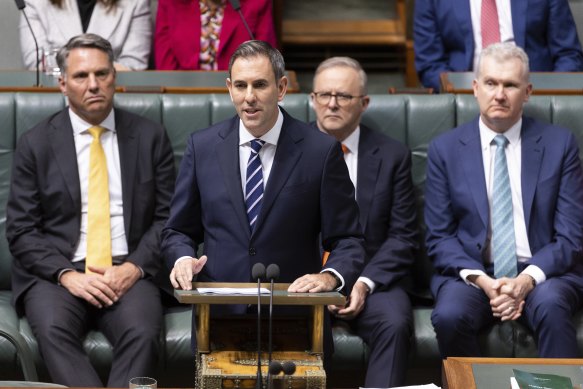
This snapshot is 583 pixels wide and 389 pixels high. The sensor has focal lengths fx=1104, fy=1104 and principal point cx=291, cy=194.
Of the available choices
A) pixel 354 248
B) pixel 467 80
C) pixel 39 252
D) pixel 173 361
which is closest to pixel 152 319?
pixel 173 361

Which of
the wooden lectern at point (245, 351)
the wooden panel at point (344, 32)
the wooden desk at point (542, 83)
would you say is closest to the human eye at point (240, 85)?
the wooden lectern at point (245, 351)

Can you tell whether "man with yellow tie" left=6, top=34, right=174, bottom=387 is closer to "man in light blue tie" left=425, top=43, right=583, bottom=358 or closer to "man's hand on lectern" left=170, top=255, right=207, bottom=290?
"man's hand on lectern" left=170, top=255, right=207, bottom=290

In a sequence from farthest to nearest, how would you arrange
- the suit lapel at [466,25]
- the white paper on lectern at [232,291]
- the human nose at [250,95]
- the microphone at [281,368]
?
the suit lapel at [466,25] → the human nose at [250,95] → the white paper on lectern at [232,291] → the microphone at [281,368]

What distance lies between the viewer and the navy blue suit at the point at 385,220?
343 cm

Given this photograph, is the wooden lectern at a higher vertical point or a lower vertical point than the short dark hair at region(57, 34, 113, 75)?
lower

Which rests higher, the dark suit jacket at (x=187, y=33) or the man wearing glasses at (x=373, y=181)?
the dark suit jacket at (x=187, y=33)

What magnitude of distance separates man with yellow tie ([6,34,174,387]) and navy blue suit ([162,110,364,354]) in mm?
436

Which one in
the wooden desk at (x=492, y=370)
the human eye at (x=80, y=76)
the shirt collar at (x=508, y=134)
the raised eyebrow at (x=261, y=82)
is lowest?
the wooden desk at (x=492, y=370)

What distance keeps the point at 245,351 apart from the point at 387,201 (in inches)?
53.2

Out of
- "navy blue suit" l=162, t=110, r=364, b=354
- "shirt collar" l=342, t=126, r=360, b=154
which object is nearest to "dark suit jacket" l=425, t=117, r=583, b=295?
"shirt collar" l=342, t=126, r=360, b=154

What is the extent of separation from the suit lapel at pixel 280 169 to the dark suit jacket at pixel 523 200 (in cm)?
78

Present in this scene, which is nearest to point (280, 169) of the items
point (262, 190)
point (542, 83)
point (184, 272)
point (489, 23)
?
point (262, 190)

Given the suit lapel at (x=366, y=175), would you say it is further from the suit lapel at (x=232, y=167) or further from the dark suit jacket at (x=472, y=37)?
the dark suit jacket at (x=472, y=37)

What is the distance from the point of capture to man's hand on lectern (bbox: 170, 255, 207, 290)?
2.51 m
